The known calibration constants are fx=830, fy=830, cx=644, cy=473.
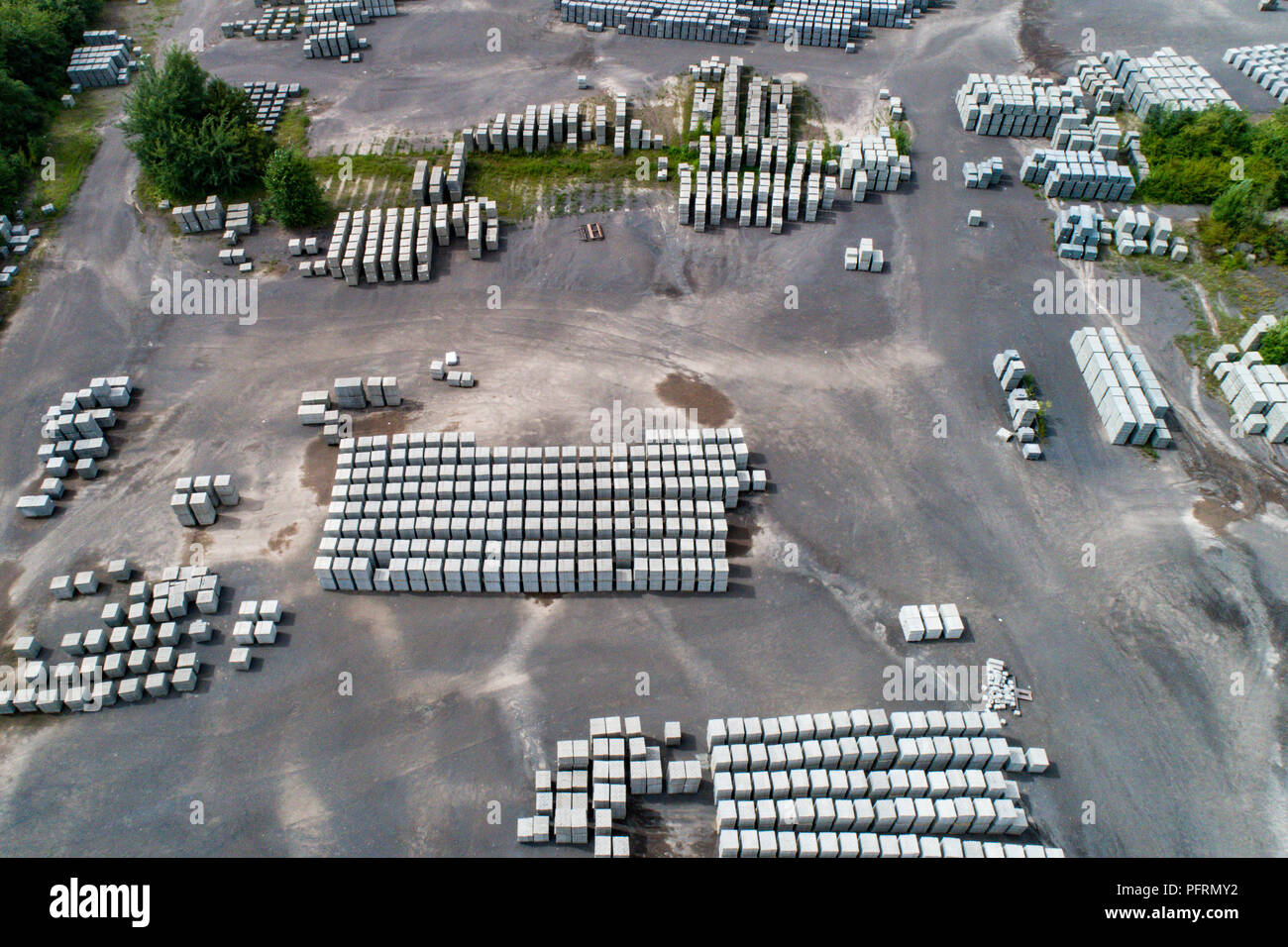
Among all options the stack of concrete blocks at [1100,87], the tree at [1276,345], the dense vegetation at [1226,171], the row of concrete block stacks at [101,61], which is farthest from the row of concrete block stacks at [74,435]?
the stack of concrete blocks at [1100,87]

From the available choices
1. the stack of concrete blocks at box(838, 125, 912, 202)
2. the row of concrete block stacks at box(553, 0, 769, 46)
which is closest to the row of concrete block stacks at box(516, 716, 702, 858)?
the stack of concrete blocks at box(838, 125, 912, 202)

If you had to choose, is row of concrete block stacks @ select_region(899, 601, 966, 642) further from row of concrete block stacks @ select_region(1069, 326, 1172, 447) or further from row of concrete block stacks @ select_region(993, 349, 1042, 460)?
row of concrete block stacks @ select_region(1069, 326, 1172, 447)

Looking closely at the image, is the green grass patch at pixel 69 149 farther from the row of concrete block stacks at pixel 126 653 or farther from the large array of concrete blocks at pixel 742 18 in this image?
the large array of concrete blocks at pixel 742 18

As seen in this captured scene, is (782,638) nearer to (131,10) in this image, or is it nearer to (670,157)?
(670,157)

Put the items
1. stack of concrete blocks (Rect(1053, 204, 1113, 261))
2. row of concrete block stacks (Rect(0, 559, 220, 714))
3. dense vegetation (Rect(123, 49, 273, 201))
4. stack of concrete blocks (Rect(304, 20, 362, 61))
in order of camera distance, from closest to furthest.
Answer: row of concrete block stacks (Rect(0, 559, 220, 714)) → stack of concrete blocks (Rect(1053, 204, 1113, 261)) → dense vegetation (Rect(123, 49, 273, 201)) → stack of concrete blocks (Rect(304, 20, 362, 61))
